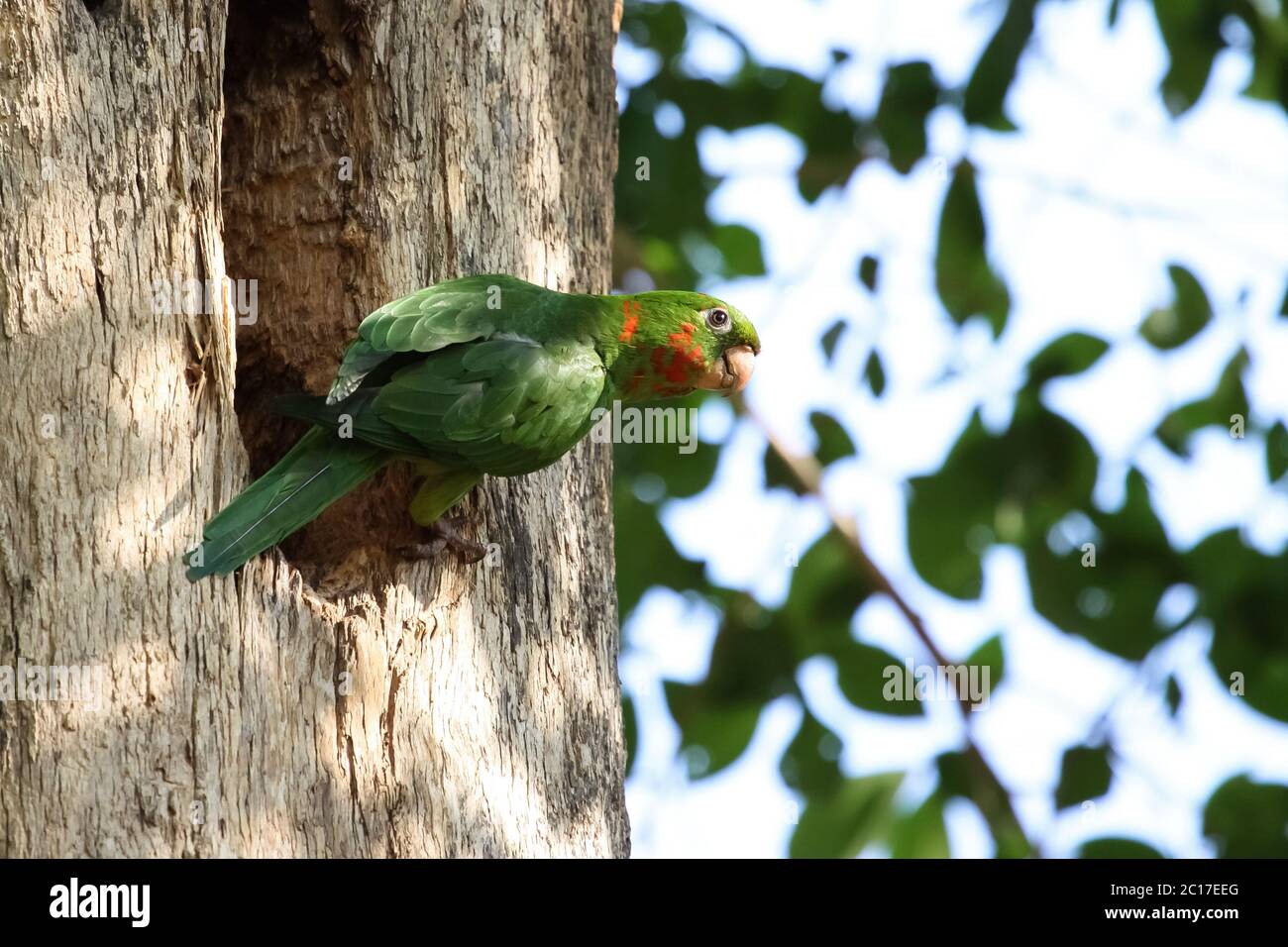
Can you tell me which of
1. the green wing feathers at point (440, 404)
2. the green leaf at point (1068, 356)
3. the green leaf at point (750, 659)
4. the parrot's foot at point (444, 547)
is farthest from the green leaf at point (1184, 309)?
the parrot's foot at point (444, 547)

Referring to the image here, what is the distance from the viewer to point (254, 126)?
3.59 m

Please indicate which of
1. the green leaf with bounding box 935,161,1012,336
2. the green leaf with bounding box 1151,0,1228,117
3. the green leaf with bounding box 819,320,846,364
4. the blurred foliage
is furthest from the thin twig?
the green leaf with bounding box 1151,0,1228,117

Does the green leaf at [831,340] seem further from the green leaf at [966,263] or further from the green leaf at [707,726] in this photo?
the green leaf at [707,726]

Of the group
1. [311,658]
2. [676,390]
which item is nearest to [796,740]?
[676,390]

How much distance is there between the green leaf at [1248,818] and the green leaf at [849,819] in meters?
1.25

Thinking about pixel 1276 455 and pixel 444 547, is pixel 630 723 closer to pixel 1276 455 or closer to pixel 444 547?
pixel 444 547

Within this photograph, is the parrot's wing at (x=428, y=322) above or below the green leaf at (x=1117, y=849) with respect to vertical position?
above

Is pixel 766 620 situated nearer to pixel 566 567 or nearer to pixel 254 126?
pixel 566 567

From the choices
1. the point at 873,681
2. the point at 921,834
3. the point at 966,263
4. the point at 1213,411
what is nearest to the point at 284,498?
the point at 873,681

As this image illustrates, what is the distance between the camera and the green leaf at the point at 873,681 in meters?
5.18

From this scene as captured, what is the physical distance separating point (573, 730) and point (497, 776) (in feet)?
0.95

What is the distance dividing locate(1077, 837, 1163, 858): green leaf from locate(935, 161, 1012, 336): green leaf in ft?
7.71

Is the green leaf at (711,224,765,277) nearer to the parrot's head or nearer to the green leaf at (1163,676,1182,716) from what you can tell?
the parrot's head

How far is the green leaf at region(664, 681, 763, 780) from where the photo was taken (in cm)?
528
